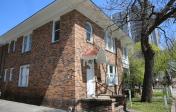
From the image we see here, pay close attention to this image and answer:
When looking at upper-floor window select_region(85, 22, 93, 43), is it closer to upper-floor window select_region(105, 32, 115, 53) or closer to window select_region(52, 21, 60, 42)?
window select_region(52, 21, 60, 42)

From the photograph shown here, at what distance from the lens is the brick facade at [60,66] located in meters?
12.3

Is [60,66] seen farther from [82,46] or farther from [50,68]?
[82,46]

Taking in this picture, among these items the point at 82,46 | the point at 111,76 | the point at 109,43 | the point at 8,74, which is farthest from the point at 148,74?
the point at 8,74

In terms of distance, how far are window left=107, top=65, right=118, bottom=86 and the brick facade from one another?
3.75ft

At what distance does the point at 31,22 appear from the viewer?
15.9 meters

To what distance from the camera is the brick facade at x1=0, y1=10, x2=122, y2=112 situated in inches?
485

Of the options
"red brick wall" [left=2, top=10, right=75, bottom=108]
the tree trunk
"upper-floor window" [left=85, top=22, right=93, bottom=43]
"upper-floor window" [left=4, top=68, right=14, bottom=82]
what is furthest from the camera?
"upper-floor window" [left=4, top=68, right=14, bottom=82]

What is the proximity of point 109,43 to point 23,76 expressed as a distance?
27.9 feet

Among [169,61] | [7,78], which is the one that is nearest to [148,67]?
[7,78]

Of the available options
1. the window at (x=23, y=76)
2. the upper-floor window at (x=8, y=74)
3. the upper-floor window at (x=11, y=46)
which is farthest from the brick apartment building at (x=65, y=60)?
the upper-floor window at (x=11, y=46)

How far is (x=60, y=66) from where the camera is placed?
13.0m

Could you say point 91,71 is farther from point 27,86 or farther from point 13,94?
point 13,94

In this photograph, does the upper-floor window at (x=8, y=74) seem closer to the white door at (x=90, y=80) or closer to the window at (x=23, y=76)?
the window at (x=23, y=76)

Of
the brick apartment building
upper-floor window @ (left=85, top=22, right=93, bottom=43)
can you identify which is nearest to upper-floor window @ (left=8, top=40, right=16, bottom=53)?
the brick apartment building
